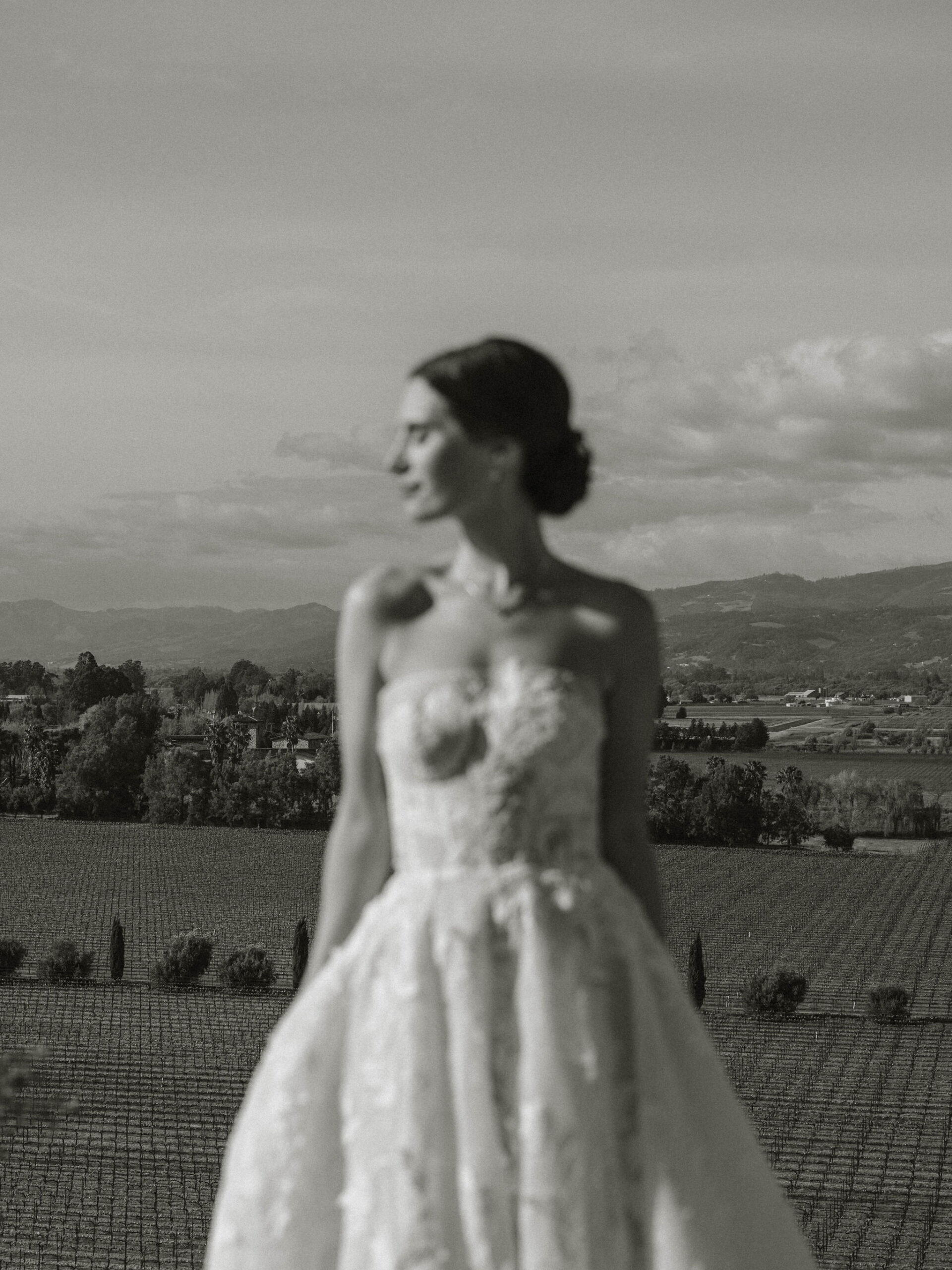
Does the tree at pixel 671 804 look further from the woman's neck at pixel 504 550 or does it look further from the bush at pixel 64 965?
the woman's neck at pixel 504 550

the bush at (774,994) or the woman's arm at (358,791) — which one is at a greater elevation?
the woman's arm at (358,791)

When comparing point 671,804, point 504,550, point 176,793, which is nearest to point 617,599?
point 504,550

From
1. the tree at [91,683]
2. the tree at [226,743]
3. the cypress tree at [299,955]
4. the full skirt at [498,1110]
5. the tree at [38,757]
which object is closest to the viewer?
the full skirt at [498,1110]

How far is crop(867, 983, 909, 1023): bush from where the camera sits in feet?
183

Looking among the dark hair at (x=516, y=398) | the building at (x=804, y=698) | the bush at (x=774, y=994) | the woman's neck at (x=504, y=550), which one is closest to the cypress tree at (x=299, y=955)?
the bush at (x=774, y=994)

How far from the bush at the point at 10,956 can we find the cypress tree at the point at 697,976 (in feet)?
78.3

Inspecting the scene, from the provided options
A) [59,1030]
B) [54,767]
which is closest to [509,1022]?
[59,1030]

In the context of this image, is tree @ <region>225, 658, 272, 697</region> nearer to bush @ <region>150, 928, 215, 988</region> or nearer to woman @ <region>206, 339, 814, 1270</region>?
bush @ <region>150, 928, 215, 988</region>

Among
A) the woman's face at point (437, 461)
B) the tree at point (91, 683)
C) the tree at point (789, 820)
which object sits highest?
the woman's face at point (437, 461)

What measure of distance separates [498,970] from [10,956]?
59.4 metres

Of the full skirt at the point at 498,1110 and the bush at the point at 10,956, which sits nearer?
the full skirt at the point at 498,1110

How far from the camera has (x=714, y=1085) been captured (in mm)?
3502

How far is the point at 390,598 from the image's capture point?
3.59m

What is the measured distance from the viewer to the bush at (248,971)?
59.0 metres
